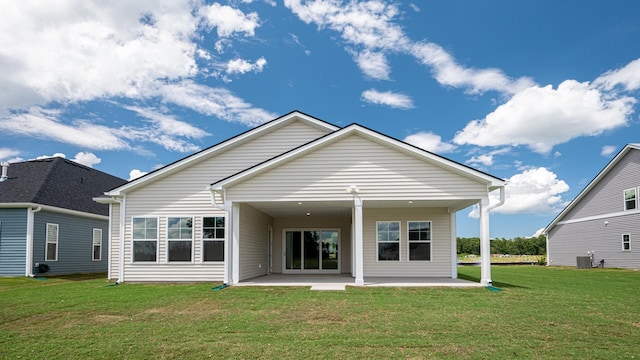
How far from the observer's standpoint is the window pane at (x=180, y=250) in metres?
A: 15.8

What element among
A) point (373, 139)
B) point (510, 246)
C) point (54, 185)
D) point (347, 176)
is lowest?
point (510, 246)

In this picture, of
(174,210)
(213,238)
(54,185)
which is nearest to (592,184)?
(213,238)

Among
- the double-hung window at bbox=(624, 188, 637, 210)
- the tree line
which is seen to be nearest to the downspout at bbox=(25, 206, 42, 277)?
the double-hung window at bbox=(624, 188, 637, 210)

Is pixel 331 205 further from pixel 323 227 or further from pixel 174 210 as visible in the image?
pixel 174 210

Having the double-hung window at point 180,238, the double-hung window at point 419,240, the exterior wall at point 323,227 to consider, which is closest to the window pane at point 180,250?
the double-hung window at point 180,238

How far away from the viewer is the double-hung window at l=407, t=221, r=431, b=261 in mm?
17047

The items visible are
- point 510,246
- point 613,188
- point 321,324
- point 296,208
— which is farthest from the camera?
point 510,246

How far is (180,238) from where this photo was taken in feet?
51.9

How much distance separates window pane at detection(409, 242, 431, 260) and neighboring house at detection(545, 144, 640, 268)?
586 inches

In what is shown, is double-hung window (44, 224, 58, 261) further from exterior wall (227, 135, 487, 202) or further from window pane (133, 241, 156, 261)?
exterior wall (227, 135, 487, 202)

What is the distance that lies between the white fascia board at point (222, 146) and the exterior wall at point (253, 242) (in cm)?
251

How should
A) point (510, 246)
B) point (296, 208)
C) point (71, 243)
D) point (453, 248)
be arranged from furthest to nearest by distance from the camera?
point (510, 246), point (71, 243), point (453, 248), point (296, 208)

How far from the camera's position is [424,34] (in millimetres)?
17984

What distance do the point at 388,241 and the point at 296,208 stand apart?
366 centimetres
